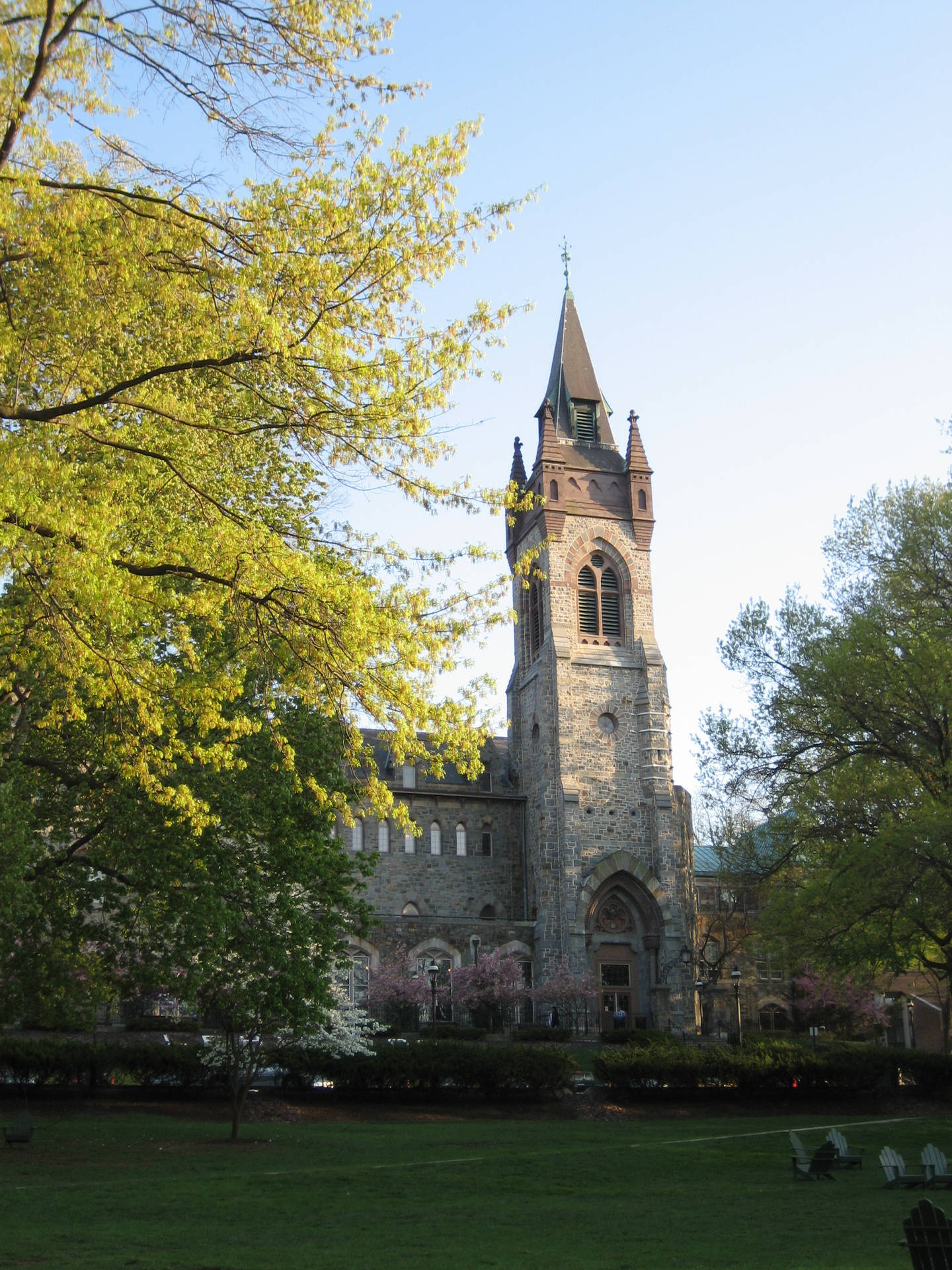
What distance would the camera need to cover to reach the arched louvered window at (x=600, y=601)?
51062 millimetres

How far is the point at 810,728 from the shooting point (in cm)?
2655

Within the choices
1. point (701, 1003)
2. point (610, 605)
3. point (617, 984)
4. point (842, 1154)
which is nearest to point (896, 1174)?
point (842, 1154)

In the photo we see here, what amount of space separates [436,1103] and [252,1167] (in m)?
10.8

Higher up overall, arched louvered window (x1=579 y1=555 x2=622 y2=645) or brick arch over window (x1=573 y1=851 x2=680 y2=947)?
arched louvered window (x1=579 y1=555 x2=622 y2=645)

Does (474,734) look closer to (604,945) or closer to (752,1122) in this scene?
(752,1122)

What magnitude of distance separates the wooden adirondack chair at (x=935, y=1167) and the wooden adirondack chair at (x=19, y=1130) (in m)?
13.1

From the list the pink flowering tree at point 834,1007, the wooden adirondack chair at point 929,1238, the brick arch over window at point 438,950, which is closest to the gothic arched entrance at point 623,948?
the brick arch over window at point 438,950

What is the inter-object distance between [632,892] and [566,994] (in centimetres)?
548

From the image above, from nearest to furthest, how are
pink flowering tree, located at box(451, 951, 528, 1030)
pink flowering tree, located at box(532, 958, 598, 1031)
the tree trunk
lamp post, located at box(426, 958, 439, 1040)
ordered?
the tree trunk < lamp post, located at box(426, 958, 439, 1040) < pink flowering tree, located at box(451, 951, 528, 1030) < pink flowering tree, located at box(532, 958, 598, 1031)

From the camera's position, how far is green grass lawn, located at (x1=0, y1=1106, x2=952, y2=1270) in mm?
10586

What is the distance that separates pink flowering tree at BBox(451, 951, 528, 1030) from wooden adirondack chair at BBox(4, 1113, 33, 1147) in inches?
1010

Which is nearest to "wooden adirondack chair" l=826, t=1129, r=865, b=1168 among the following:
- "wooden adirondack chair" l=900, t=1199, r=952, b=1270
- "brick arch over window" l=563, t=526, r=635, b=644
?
"wooden adirondack chair" l=900, t=1199, r=952, b=1270

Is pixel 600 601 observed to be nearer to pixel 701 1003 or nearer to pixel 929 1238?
pixel 701 1003

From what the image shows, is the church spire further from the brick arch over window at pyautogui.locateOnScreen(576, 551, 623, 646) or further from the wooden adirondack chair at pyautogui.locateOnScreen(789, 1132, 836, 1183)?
the wooden adirondack chair at pyautogui.locateOnScreen(789, 1132, 836, 1183)
